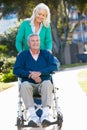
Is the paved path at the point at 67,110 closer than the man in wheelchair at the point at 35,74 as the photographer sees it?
No

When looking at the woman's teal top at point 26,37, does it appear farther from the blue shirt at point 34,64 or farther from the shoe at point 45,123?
the shoe at point 45,123

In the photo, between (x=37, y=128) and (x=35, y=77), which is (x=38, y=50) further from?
(x=37, y=128)

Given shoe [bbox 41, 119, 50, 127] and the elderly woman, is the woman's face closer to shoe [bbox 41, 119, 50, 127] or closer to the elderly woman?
the elderly woman

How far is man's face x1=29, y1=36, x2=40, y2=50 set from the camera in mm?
7578

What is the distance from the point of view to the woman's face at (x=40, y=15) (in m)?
7.90

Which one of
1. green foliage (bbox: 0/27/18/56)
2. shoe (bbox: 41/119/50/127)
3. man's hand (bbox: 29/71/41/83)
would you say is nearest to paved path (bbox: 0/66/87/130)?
shoe (bbox: 41/119/50/127)

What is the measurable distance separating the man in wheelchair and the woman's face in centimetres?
51

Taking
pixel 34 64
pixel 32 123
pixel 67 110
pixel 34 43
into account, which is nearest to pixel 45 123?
pixel 32 123

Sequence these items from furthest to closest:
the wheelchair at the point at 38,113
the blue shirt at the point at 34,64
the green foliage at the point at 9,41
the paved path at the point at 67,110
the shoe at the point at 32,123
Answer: the green foliage at the point at 9,41 < the paved path at the point at 67,110 < the blue shirt at the point at 34,64 < the wheelchair at the point at 38,113 < the shoe at the point at 32,123

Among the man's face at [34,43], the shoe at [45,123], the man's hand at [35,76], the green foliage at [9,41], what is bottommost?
the green foliage at [9,41]

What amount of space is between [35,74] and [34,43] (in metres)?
0.55

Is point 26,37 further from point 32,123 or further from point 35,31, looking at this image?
point 32,123

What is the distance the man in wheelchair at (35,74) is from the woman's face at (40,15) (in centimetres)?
51

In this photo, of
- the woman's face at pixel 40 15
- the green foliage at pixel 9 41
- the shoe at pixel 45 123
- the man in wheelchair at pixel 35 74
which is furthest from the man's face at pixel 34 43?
the green foliage at pixel 9 41
